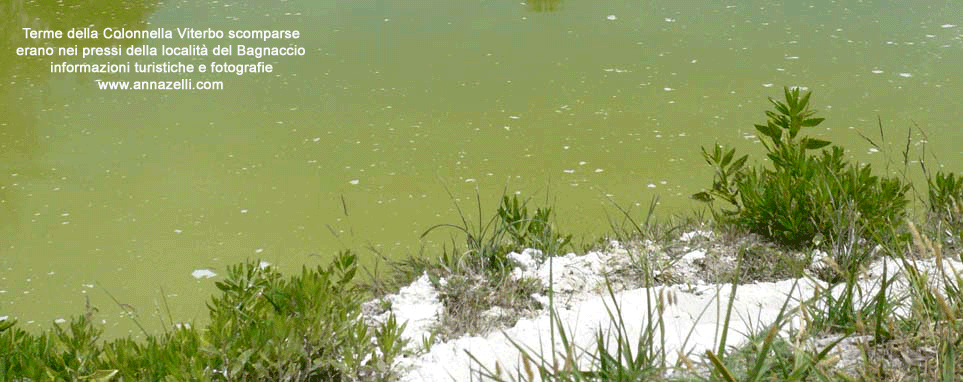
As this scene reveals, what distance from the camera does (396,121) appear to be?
10.8 ft

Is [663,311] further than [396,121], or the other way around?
[396,121]

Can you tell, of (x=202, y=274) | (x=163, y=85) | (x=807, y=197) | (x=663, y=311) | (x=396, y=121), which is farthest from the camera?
(x=163, y=85)

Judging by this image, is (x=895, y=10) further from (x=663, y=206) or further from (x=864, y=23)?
(x=663, y=206)

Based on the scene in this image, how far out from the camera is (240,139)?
317cm

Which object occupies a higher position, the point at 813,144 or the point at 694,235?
the point at 813,144

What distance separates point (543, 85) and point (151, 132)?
125 centimetres

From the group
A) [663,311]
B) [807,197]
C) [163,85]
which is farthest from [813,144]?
[163,85]

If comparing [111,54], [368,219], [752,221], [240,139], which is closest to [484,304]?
[752,221]

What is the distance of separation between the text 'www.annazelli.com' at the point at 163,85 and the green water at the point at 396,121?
6 cm

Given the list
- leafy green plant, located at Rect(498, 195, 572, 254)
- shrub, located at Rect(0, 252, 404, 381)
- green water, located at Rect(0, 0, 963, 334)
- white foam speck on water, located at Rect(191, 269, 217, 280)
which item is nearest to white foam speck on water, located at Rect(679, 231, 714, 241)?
leafy green plant, located at Rect(498, 195, 572, 254)

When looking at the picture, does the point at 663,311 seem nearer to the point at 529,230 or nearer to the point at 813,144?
the point at 529,230

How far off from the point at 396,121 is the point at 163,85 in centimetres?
89

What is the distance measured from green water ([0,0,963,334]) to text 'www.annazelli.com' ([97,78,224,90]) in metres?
0.06

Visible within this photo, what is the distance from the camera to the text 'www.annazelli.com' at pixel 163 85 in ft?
11.8
